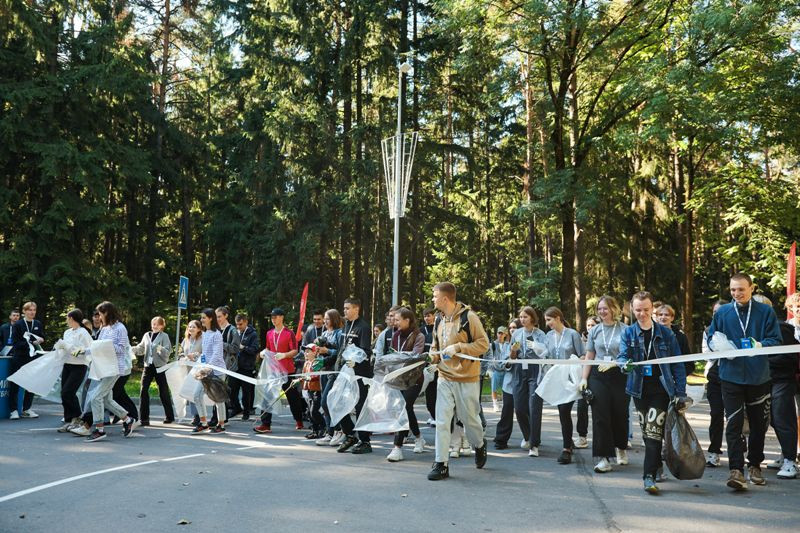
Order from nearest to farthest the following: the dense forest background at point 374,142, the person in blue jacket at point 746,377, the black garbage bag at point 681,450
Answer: the black garbage bag at point 681,450 < the person in blue jacket at point 746,377 < the dense forest background at point 374,142

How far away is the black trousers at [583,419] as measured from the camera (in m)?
10.7

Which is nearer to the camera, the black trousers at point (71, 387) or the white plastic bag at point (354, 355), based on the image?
the white plastic bag at point (354, 355)

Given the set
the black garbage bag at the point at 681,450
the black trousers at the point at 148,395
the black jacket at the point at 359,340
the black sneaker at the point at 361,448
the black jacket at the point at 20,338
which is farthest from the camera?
the black jacket at the point at 20,338

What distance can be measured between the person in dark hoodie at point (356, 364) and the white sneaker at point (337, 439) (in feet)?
0.69

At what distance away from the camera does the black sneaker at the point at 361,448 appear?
31.2 ft

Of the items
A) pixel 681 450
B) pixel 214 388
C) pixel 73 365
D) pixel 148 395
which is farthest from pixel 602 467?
pixel 148 395

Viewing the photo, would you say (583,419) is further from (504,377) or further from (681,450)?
(681,450)

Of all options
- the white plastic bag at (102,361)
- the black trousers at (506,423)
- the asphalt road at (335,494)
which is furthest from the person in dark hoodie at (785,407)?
the white plastic bag at (102,361)

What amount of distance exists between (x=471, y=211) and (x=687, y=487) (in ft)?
91.5

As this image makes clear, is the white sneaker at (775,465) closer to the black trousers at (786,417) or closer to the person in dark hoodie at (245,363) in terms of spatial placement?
the black trousers at (786,417)

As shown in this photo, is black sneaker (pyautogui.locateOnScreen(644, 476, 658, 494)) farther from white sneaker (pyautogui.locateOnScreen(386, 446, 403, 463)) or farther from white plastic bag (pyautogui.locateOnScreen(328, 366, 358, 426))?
white plastic bag (pyautogui.locateOnScreen(328, 366, 358, 426))

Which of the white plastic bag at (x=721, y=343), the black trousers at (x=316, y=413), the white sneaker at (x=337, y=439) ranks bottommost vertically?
the white sneaker at (x=337, y=439)

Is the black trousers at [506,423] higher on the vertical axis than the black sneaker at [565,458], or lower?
higher

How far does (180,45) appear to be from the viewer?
119ft
